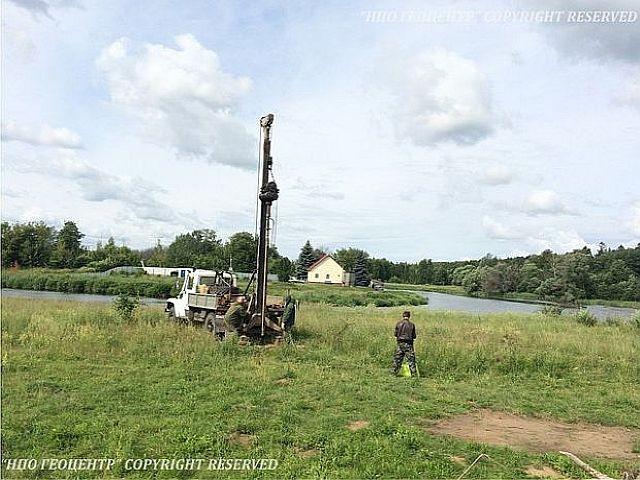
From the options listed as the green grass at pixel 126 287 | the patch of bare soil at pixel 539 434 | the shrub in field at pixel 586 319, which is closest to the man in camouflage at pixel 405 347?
the patch of bare soil at pixel 539 434

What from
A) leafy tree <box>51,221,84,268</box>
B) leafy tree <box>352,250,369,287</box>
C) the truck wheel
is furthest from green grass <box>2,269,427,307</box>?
leafy tree <box>352,250,369,287</box>

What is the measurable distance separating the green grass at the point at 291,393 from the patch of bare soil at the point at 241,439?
0.08 meters

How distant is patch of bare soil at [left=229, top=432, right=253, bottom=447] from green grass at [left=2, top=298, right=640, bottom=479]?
0.28 feet

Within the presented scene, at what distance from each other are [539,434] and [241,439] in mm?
4650

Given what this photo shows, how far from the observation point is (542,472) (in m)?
6.59

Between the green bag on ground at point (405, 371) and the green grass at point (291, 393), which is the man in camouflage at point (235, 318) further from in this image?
the green bag on ground at point (405, 371)

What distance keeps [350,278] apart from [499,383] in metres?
82.1

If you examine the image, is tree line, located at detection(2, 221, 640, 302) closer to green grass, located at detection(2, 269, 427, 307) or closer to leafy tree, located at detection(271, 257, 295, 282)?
leafy tree, located at detection(271, 257, 295, 282)

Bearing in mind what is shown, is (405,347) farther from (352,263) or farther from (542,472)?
(352,263)

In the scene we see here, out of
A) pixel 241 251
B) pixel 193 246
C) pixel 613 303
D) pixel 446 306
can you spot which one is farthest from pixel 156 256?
pixel 613 303

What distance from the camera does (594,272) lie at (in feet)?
252

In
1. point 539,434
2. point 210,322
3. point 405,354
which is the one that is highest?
point 210,322

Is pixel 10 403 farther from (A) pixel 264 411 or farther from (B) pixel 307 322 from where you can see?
(B) pixel 307 322

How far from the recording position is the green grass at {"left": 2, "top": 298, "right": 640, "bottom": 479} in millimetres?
6770
